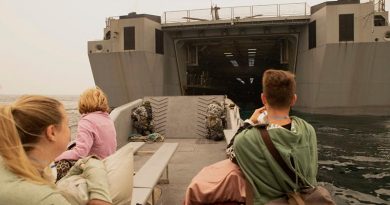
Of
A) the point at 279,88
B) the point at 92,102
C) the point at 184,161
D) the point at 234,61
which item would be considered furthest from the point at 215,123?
the point at 234,61

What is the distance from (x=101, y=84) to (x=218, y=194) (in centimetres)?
2298

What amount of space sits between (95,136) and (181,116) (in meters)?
7.38

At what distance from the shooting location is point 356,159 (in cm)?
1116

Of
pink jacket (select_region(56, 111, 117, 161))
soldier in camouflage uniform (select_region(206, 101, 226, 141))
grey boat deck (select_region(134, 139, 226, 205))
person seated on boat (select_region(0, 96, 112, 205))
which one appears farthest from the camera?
soldier in camouflage uniform (select_region(206, 101, 226, 141))

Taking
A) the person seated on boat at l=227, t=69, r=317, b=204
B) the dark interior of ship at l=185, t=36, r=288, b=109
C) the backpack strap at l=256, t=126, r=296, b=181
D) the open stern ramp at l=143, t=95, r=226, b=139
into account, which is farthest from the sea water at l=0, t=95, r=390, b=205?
the dark interior of ship at l=185, t=36, r=288, b=109

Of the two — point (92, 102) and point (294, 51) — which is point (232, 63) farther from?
point (92, 102)

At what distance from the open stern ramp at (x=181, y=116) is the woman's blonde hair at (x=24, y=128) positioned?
865 centimetres

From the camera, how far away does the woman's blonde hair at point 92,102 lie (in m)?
3.38

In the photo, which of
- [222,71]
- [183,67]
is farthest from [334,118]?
[222,71]

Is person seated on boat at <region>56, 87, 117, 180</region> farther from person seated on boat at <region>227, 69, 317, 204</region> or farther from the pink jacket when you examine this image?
person seated on boat at <region>227, 69, 317, 204</region>

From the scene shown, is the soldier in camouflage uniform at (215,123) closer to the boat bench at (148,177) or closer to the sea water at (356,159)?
the sea water at (356,159)

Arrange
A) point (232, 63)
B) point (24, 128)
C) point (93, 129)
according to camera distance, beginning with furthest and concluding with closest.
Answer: point (232, 63) → point (93, 129) → point (24, 128)

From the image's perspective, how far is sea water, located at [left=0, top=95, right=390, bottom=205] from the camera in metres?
8.09

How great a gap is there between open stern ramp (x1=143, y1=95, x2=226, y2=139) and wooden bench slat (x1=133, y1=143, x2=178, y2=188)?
4.44 m
